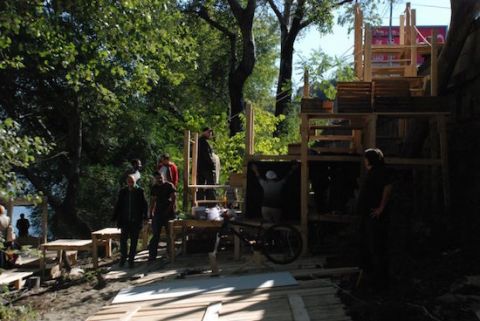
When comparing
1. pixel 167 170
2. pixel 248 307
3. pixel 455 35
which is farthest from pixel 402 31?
pixel 248 307

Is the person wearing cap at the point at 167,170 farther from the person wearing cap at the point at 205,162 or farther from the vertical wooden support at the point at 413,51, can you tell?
the vertical wooden support at the point at 413,51

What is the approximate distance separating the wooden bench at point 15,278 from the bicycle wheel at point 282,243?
4.49m

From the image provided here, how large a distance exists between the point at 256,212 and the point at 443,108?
376cm

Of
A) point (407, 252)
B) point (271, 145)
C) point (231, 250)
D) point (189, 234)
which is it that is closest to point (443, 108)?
point (407, 252)

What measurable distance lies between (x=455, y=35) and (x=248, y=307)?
5.91 m

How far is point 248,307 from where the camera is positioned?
6.52 metres

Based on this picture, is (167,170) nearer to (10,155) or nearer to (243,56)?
(10,155)

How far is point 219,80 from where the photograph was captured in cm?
2683

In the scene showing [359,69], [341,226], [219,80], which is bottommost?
[341,226]

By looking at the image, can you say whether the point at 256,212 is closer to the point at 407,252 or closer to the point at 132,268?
the point at 132,268

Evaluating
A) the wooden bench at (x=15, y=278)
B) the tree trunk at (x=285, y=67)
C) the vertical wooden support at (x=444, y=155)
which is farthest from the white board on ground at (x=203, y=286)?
the tree trunk at (x=285, y=67)

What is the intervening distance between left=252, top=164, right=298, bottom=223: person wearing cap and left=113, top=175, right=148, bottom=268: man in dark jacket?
2325 mm

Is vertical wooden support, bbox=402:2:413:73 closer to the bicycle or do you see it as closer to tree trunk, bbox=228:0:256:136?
the bicycle

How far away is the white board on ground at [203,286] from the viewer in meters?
7.49
